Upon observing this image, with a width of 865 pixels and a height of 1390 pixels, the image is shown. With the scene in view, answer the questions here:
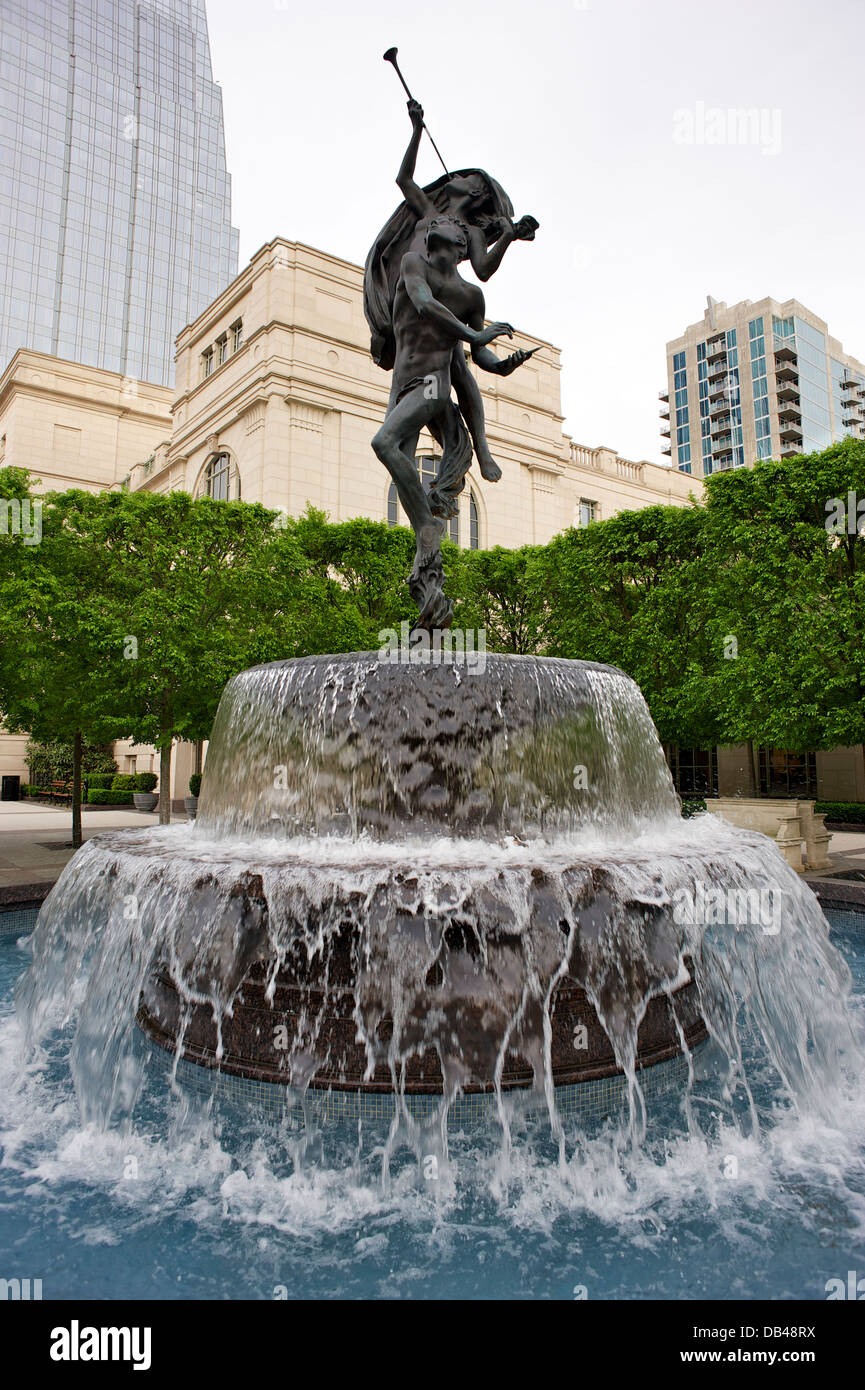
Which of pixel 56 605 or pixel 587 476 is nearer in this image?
pixel 56 605

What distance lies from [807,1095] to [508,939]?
2.17 m

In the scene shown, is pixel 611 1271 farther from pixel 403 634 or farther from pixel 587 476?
pixel 587 476

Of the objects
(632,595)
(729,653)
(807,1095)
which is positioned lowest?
(807,1095)

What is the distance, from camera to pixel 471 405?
7289 mm

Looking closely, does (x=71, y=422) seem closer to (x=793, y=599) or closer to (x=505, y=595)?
(x=505, y=595)

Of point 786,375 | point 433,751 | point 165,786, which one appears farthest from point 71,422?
point 786,375

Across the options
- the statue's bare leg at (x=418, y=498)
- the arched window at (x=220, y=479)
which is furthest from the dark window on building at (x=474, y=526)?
the statue's bare leg at (x=418, y=498)

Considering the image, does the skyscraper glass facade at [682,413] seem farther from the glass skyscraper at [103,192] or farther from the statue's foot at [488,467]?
the statue's foot at [488,467]

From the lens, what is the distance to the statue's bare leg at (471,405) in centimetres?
712

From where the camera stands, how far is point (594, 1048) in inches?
172

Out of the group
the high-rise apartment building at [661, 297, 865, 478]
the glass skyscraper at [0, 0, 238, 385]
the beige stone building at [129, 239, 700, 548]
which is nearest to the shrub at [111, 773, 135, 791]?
the beige stone building at [129, 239, 700, 548]

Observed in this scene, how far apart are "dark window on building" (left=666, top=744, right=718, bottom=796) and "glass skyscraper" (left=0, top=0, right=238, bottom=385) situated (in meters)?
77.5
